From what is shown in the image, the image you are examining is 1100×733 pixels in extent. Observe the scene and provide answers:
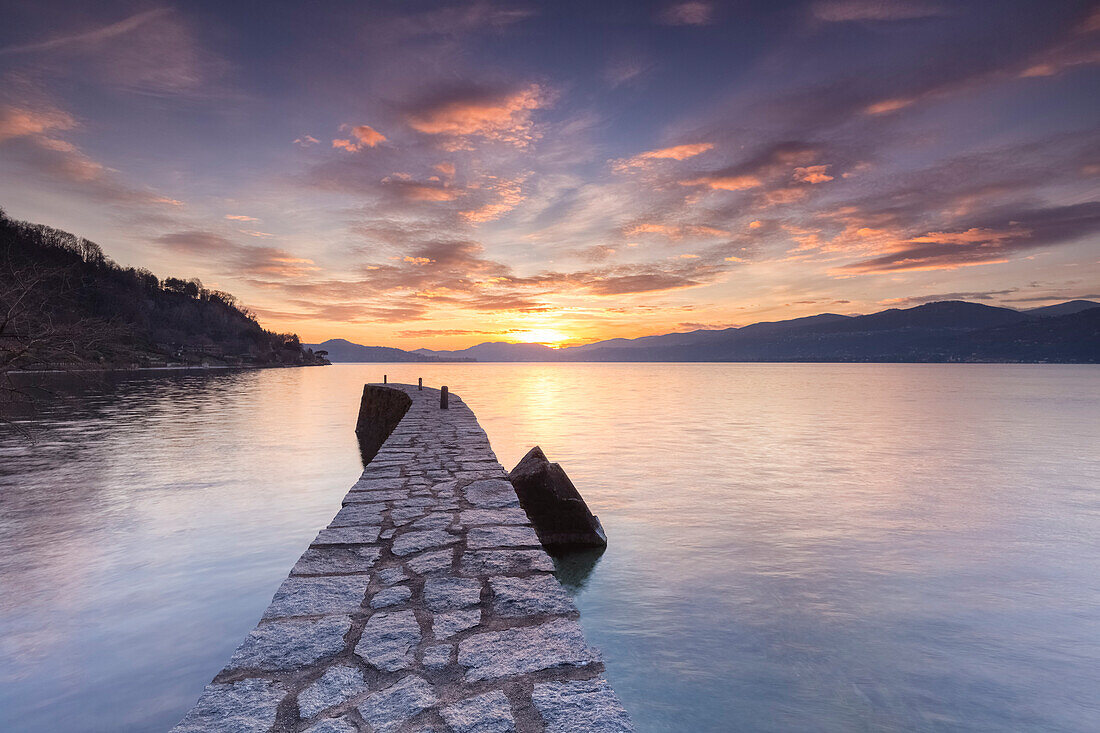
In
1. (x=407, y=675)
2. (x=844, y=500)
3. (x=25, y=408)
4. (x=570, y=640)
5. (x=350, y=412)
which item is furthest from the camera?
(x=350, y=412)

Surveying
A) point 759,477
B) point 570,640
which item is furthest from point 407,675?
point 759,477

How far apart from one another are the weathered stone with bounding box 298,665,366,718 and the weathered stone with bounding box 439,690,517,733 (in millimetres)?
513

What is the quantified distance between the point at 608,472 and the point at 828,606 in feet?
30.6

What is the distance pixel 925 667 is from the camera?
19.0 feet

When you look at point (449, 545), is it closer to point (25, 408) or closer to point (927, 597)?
point (927, 597)

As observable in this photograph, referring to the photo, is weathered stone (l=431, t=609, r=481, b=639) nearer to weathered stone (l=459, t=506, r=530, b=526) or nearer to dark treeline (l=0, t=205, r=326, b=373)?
weathered stone (l=459, t=506, r=530, b=526)

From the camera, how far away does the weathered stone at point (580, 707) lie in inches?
85.7

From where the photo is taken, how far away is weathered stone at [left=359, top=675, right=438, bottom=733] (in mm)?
2213

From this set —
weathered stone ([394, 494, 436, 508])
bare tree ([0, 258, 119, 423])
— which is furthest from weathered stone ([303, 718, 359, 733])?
bare tree ([0, 258, 119, 423])

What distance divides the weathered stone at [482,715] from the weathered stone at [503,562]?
4.81ft

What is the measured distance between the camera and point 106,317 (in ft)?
254

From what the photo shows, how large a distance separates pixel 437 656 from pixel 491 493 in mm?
3390

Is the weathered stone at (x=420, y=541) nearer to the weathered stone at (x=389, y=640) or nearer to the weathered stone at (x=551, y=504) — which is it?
the weathered stone at (x=389, y=640)

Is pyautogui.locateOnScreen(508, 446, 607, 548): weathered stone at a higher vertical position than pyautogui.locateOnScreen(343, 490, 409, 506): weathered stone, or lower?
lower
